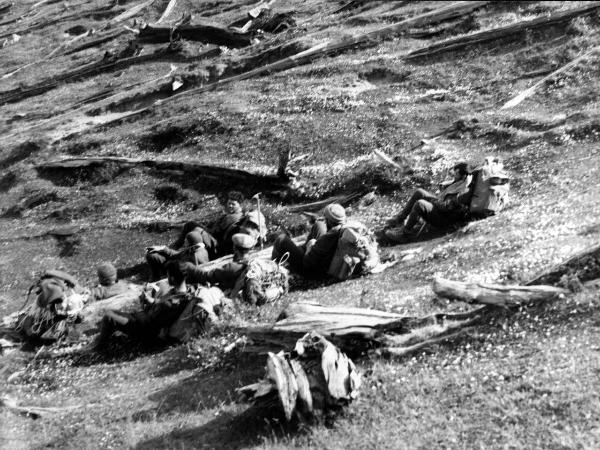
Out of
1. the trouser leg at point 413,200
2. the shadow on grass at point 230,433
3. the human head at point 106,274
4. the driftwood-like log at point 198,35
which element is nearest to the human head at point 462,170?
the trouser leg at point 413,200

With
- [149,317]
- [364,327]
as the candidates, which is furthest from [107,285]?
[364,327]

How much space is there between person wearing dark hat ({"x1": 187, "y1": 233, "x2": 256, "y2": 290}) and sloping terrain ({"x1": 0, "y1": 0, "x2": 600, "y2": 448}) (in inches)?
57.0

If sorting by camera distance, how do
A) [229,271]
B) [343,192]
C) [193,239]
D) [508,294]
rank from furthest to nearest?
[343,192]
[193,239]
[229,271]
[508,294]

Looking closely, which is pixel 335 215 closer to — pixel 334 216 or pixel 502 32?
pixel 334 216

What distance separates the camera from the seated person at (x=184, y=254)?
16.8 metres

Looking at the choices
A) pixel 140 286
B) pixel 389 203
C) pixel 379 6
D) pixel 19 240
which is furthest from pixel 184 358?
pixel 379 6

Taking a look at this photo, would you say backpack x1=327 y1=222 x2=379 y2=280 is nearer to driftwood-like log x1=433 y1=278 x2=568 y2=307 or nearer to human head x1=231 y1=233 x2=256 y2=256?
human head x1=231 y1=233 x2=256 y2=256

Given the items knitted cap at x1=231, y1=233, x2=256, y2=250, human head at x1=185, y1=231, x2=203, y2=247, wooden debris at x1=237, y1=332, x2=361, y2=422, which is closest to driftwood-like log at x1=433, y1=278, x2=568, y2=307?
wooden debris at x1=237, y1=332, x2=361, y2=422

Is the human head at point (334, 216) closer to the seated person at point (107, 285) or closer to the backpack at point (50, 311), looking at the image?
the seated person at point (107, 285)

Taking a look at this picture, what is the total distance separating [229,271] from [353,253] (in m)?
2.73

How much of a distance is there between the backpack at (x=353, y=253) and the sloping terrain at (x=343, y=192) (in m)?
0.38

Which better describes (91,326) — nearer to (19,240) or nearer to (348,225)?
(348,225)

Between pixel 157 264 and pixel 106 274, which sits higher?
pixel 106 274

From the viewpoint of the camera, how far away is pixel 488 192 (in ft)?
50.1
